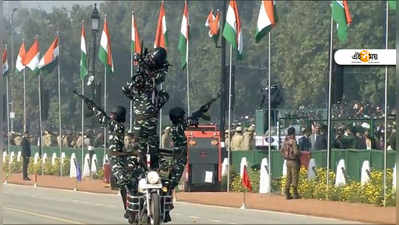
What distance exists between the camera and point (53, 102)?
9756cm

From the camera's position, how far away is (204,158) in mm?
34844

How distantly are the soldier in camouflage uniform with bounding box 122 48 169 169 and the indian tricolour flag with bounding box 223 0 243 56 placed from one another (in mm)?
27107

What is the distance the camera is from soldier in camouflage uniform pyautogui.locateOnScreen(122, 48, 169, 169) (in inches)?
360

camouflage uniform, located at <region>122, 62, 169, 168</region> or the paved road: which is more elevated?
camouflage uniform, located at <region>122, 62, 169, 168</region>

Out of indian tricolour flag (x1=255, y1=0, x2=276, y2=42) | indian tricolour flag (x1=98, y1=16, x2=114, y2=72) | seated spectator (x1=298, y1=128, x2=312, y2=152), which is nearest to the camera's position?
seated spectator (x1=298, y1=128, x2=312, y2=152)

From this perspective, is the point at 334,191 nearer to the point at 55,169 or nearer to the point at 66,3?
the point at 55,169

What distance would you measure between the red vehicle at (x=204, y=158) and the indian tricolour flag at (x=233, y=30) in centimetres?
306

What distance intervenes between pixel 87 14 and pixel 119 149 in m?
101

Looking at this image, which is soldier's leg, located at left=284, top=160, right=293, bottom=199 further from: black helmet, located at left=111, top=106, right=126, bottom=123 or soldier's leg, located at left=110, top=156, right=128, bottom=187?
black helmet, located at left=111, top=106, right=126, bottom=123

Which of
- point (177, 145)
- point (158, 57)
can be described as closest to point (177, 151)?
point (177, 145)

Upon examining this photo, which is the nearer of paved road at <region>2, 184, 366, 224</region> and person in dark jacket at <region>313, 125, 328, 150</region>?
paved road at <region>2, 184, 366, 224</region>

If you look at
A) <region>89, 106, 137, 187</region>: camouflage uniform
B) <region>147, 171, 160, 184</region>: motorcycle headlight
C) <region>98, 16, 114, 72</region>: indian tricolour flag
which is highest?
<region>98, 16, 114, 72</region>: indian tricolour flag

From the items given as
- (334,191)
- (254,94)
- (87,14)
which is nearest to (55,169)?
(334,191)

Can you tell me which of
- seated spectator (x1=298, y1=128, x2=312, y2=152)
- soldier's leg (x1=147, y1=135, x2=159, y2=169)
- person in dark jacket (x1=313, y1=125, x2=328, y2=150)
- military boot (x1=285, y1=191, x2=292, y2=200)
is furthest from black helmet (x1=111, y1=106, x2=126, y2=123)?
seated spectator (x1=298, y1=128, x2=312, y2=152)
